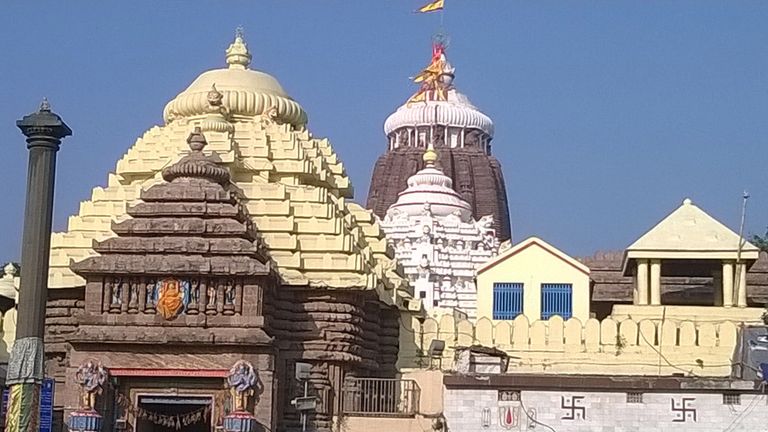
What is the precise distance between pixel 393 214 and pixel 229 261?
36.4m

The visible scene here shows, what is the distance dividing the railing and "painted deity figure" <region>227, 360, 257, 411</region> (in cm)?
295

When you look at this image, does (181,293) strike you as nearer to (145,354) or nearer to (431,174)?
(145,354)

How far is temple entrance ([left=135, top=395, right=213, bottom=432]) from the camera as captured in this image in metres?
29.5

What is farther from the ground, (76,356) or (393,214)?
(393,214)

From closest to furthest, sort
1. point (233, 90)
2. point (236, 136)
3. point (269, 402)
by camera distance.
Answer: point (269, 402) → point (236, 136) → point (233, 90)

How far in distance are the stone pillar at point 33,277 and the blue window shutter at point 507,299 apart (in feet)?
55.0

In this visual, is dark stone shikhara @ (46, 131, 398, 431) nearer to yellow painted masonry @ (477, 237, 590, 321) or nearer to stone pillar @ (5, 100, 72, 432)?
stone pillar @ (5, 100, 72, 432)

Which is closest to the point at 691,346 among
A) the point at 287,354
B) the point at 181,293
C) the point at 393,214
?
the point at 287,354

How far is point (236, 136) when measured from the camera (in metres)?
37.1

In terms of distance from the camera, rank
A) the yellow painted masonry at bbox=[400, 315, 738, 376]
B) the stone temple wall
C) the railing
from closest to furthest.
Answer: the stone temple wall
the railing
the yellow painted masonry at bbox=[400, 315, 738, 376]

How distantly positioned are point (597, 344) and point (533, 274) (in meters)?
5.08

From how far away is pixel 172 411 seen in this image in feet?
100

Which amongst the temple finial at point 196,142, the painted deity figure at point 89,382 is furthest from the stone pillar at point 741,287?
the painted deity figure at point 89,382

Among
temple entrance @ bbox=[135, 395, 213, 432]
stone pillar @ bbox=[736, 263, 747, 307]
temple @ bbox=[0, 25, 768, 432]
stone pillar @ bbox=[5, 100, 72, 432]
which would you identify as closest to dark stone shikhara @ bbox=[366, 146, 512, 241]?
temple @ bbox=[0, 25, 768, 432]
